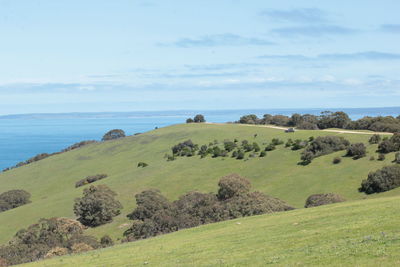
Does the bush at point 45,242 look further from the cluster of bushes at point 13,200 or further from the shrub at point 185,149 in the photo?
the shrub at point 185,149

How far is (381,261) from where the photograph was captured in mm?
15297

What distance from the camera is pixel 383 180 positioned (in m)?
51.2

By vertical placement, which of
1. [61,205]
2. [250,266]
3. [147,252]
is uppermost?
[250,266]

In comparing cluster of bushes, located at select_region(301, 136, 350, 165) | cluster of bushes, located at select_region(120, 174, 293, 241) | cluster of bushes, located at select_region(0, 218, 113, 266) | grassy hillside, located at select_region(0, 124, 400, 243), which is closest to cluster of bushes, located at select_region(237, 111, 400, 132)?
grassy hillside, located at select_region(0, 124, 400, 243)

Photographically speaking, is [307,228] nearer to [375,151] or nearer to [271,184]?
[271,184]

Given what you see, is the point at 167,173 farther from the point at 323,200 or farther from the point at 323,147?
the point at 323,200

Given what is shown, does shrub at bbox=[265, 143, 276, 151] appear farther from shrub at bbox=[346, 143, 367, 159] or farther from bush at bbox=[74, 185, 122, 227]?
bush at bbox=[74, 185, 122, 227]

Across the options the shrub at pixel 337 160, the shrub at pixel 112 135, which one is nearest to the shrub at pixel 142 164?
the shrub at pixel 337 160

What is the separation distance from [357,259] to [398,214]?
928cm

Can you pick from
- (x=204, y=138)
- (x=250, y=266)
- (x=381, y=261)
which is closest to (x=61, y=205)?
(x=204, y=138)

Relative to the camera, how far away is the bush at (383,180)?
166ft

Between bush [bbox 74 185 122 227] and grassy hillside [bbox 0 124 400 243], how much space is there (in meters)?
1.60

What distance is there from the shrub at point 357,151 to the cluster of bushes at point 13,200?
5934 centimetres

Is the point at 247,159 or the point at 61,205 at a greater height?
the point at 247,159
